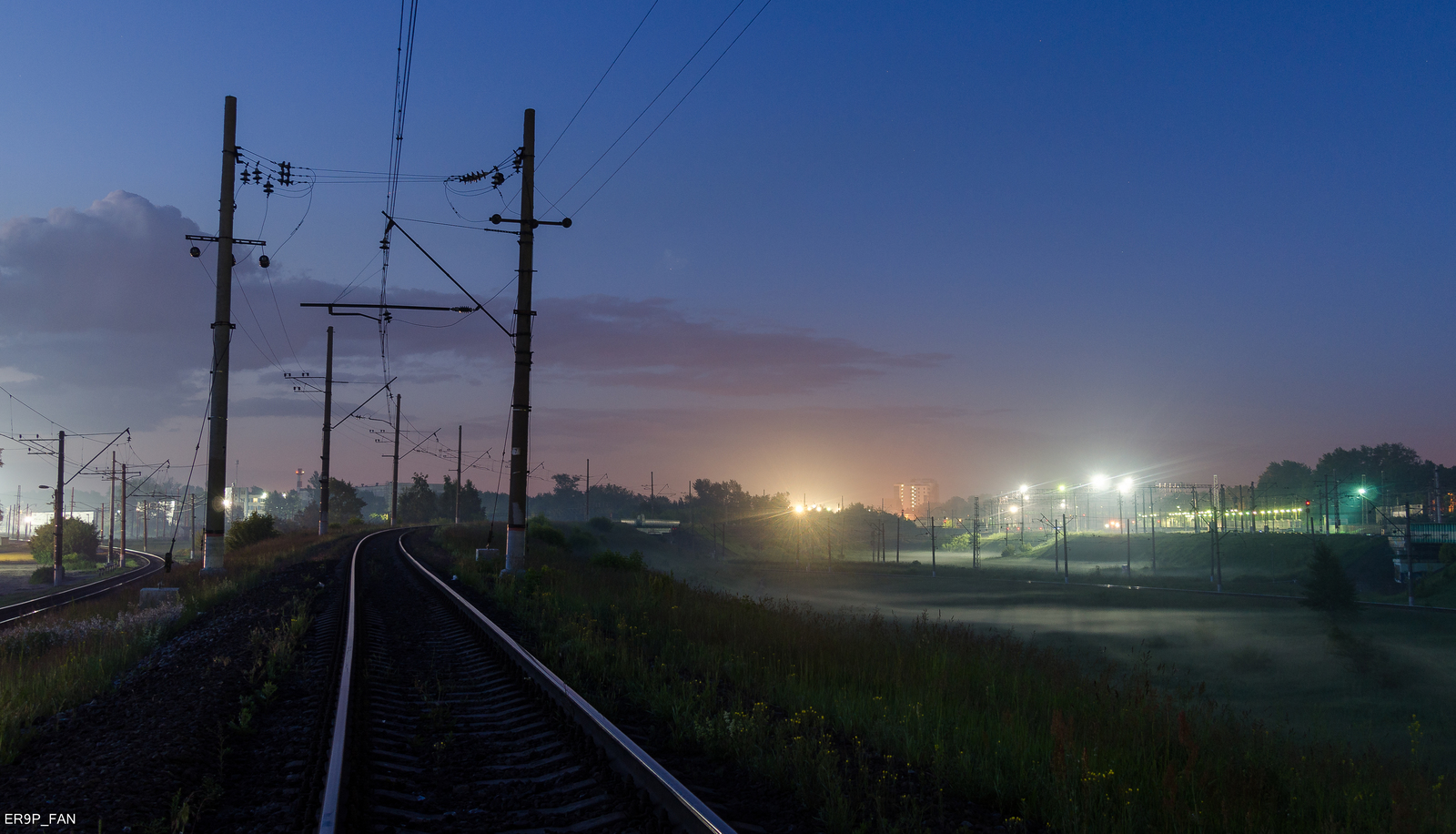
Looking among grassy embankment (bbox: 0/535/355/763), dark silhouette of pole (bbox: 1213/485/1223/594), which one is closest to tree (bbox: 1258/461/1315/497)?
dark silhouette of pole (bbox: 1213/485/1223/594)

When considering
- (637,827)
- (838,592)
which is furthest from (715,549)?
(637,827)

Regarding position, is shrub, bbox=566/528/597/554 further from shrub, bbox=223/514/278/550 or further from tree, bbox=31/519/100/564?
tree, bbox=31/519/100/564

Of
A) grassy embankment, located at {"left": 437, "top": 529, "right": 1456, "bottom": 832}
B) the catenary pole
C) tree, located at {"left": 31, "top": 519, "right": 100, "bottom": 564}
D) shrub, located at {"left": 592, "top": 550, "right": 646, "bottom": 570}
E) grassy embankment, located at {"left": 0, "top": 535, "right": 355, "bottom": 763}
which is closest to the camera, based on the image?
grassy embankment, located at {"left": 437, "top": 529, "right": 1456, "bottom": 832}

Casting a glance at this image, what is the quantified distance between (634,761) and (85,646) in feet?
49.3

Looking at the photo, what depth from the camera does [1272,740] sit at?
959cm

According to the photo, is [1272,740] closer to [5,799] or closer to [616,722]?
[616,722]

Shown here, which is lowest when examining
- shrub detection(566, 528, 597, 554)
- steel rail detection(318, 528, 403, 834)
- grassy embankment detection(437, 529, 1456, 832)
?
shrub detection(566, 528, 597, 554)

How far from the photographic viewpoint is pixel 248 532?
52.6 metres

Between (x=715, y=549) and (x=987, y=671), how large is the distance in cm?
9877

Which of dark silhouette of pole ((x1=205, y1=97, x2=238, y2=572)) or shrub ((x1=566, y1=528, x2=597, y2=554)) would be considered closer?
dark silhouette of pole ((x1=205, y1=97, x2=238, y2=572))

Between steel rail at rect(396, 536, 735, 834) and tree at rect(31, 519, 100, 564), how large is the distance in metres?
114

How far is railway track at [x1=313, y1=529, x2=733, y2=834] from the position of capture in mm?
5207

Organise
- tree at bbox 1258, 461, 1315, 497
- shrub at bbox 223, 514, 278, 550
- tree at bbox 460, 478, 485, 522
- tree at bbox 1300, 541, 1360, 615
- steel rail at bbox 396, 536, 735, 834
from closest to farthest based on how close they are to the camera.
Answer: steel rail at bbox 396, 536, 735, 834
tree at bbox 1300, 541, 1360, 615
shrub at bbox 223, 514, 278, 550
tree at bbox 460, 478, 485, 522
tree at bbox 1258, 461, 1315, 497

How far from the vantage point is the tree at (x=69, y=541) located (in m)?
94.2
